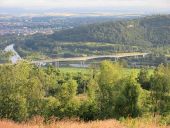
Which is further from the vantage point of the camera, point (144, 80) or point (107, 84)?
point (144, 80)

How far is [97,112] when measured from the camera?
25.9 metres

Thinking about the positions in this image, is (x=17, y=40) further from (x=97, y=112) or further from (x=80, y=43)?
(x=97, y=112)

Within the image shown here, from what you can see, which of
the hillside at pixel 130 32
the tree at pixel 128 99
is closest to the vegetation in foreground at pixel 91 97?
the tree at pixel 128 99

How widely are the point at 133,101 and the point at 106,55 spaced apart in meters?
81.4

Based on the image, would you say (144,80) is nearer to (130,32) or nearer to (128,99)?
(128,99)

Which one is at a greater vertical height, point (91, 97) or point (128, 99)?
point (128, 99)

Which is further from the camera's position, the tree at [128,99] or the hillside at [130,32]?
the hillside at [130,32]

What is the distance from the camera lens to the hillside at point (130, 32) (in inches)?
4897

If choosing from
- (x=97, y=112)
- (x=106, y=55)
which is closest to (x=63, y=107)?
(x=97, y=112)

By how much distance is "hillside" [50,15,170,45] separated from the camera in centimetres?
12438

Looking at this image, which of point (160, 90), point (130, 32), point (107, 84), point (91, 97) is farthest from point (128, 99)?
point (130, 32)

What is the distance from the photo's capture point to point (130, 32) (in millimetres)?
130125

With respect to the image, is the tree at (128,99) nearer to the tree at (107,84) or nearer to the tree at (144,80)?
the tree at (107,84)

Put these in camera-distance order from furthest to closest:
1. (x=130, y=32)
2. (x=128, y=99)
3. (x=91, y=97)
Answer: (x=130, y=32) → (x=91, y=97) → (x=128, y=99)
